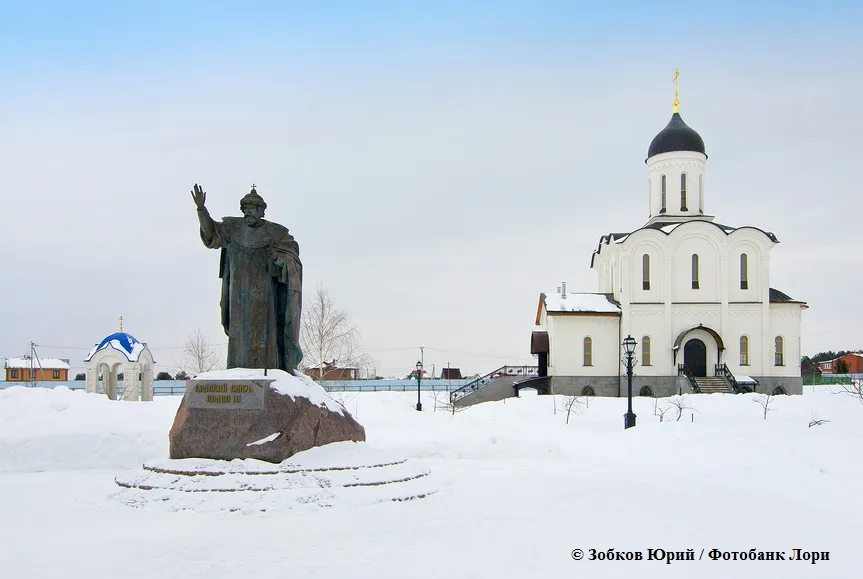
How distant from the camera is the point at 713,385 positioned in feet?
114

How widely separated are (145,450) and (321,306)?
23.8 m

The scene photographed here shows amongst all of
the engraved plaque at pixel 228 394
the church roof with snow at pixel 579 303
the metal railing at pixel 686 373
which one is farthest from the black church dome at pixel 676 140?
the engraved plaque at pixel 228 394

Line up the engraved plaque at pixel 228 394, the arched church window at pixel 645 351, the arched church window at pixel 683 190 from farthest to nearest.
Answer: the arched church window at pixel 683 190 → the arched church window at pixel 645 351 → the engraved plaque at pixel 228 394

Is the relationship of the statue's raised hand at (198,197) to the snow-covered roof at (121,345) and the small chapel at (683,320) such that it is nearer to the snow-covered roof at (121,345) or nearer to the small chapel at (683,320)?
the snow-covered roof at (121,345)

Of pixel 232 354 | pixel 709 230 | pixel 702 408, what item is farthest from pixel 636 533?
pixel 709 230

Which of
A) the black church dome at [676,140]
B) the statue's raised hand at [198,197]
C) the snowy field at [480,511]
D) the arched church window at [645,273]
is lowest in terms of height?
the snowy field at [480,511]

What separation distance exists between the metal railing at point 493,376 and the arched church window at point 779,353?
461 inches

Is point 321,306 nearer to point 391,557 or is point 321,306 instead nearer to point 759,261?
point 759,261

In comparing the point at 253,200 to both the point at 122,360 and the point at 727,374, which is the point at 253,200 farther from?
the point at 727,374

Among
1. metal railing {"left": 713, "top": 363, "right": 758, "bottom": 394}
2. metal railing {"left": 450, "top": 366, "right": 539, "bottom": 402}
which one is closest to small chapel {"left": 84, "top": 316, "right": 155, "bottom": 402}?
metal railing {"left": 450, "top": 366, "right": 539, "bottom": 402}

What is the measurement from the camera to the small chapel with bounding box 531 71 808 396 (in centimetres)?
3650

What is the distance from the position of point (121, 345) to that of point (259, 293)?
19.4 m

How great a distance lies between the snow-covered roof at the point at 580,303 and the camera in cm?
3688

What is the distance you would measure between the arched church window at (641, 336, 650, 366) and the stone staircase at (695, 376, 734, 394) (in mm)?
2399
